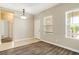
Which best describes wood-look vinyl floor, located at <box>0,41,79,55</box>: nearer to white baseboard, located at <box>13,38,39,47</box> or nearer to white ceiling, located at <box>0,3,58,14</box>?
white baseboard, located at <box>13,38,39,47</box>

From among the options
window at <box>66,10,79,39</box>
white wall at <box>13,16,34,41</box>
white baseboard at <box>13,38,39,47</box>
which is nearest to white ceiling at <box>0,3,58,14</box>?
white wall at <box>13,16,34,41</box>

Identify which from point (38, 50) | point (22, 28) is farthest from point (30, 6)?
point (38, 50)

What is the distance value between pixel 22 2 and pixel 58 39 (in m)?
1.07

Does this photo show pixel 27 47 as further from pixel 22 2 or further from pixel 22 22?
pixel 22 2

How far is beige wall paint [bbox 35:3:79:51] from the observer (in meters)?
1.91

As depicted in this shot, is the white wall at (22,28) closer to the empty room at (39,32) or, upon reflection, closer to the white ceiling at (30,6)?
the empty room at (39,32)

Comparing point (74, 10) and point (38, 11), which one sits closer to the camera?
point (74, 10)

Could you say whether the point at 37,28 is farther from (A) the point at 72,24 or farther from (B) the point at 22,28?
(A) the point at 72,24

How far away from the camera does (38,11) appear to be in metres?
2.04

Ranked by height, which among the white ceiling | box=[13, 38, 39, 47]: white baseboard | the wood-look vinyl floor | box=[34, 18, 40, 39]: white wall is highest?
the white ceiling

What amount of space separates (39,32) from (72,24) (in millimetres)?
714

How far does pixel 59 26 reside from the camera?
1987 mm
